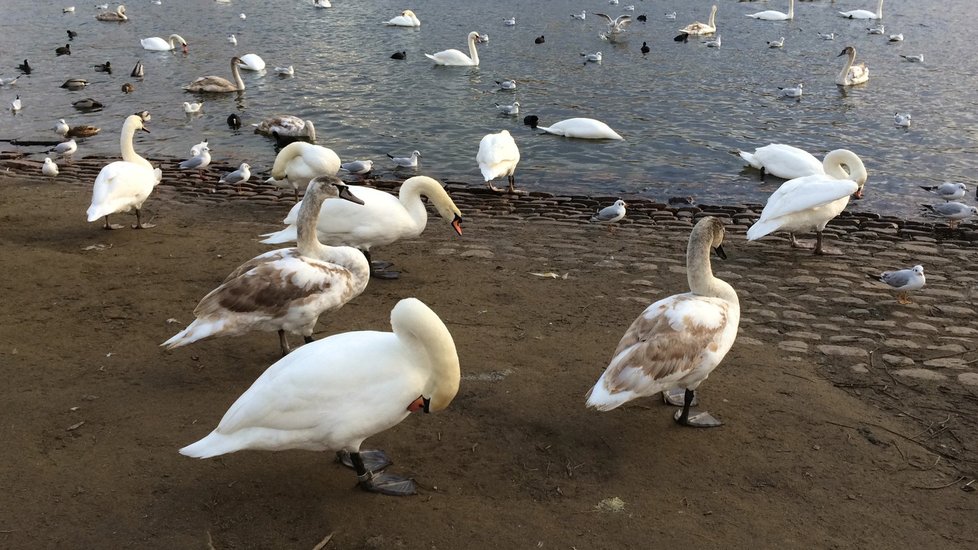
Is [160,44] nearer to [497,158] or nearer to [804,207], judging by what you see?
[497,158]

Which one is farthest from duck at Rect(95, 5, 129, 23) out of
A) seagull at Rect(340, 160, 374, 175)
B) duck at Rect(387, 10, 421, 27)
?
seagull at Rect(340, 160, 374, 175)

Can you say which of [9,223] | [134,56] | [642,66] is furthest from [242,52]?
[9,223]

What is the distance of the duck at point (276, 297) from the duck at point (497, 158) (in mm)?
6366

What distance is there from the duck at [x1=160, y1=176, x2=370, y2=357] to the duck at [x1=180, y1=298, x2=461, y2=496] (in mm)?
1527

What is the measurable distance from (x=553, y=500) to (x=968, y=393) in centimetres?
371

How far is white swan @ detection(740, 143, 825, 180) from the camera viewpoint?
13.9 m

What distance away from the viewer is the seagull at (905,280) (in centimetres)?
826

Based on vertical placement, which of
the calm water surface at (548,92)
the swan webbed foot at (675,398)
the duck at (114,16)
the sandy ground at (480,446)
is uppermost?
the duck at (114,16)

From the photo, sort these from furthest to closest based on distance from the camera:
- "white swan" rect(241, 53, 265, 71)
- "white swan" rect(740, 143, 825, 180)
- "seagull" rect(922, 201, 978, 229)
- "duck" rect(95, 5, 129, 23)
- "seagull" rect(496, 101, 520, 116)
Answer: "duck" rect(95, 5, 129, 23)
"white swan" rect(241, 53, 265, 71)
"seagull" rect(496, 101, 520, 116)
"white swan" rect(740, 143, 825, 180)
"seagull" rect(922, 201, 978, 229)

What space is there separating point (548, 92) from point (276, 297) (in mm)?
16761

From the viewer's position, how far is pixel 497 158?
42.5 ft

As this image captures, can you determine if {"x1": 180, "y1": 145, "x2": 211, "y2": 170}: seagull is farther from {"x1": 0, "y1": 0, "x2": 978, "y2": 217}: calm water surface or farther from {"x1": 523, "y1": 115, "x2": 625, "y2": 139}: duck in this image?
{"x1": 523, "y1": 115, "x2": 625, "y2": 139}: duck

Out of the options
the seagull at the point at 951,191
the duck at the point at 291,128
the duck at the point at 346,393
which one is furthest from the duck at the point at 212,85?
the duck at the point at 346,393

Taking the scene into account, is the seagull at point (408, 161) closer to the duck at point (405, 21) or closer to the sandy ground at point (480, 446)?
the sandy ground at point (480, 446)
